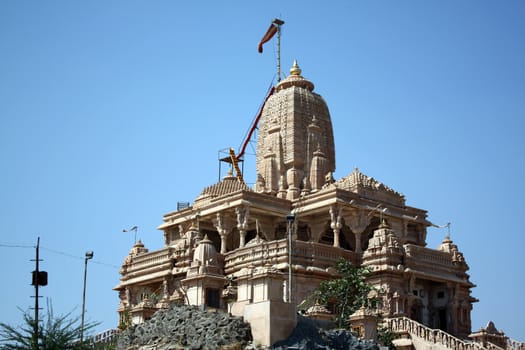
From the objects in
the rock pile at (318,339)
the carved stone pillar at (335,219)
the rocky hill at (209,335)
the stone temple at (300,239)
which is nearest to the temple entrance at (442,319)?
the stone temple at (300,239)

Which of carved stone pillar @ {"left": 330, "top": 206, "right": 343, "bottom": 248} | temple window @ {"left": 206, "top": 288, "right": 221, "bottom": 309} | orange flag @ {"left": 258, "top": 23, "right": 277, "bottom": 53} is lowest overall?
temple window @ {"left": 206, "top": 288, "right": 221, "bottom": 309}

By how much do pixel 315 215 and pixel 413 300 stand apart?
32.1ft

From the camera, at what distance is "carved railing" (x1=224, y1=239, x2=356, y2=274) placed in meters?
55.7

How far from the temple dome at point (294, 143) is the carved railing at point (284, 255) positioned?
29.4 ft

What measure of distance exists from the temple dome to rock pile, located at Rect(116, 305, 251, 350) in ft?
86.8

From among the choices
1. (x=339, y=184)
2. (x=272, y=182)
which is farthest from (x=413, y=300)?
(x=272, y=182)

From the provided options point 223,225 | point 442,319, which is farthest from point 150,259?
point 442,319

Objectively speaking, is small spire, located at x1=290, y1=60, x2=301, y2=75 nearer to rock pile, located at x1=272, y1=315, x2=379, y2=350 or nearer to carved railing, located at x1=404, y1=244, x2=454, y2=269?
carved railing, located at x1=404, y1=244, x2=454, y2=269

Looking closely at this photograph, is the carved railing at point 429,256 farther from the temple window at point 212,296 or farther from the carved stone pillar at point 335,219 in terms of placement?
the temple window at point 212,296

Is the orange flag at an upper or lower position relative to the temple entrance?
upper

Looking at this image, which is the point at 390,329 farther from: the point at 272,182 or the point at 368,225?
the point at 272,182

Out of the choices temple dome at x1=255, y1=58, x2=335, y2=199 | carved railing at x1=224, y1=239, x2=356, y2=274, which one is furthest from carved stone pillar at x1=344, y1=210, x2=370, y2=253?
temple dome at x1=255, y1=58, x2=335, y2=199

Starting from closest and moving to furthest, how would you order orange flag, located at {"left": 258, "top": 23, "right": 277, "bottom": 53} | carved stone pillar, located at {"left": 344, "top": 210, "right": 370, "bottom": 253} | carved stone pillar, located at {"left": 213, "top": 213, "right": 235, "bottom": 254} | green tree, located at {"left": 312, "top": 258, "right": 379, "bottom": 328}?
green tree, located at {"left": 312, "top": 258, "right": 379, "bottom": 328} → carved stone pillar, located at {"left": 344, "top": 210, "right": 370, "bottom": 253} → carved stone pillar, located at {"left": 213, "top": 213, "right": 235, "bottom": 254} → orange flag, located at {"left": 258, "top": 23, "right": 277, "bottom": 53}

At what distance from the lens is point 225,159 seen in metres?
74.9
